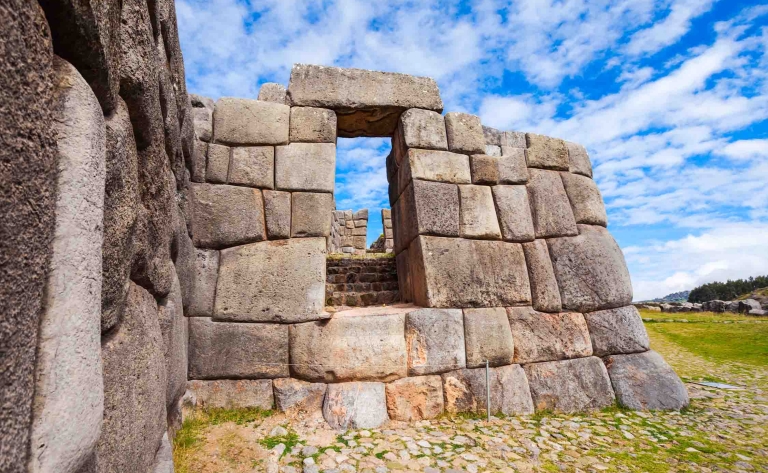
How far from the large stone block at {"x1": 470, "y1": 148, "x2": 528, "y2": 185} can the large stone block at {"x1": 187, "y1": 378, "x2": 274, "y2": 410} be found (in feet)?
10.7

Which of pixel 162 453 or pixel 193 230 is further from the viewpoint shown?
pixel 193 230

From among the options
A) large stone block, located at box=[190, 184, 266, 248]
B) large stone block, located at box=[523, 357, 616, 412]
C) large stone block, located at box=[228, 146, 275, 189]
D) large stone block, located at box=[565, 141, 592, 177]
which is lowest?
large stone block, located at box=[523, 357, 616, 412]

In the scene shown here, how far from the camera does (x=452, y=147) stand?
14.8 feet

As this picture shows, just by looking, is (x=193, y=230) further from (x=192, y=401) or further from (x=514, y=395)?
(x=514, y=395)

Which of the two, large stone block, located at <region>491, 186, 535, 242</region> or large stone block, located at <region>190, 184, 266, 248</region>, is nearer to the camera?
large stone block, located at <region>190, 184, 266, 248</region>

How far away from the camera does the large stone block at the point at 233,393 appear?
11.1ft

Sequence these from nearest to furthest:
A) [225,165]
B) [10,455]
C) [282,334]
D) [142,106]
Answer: [10,455] → [142,106] → [282,334] → [225,165]

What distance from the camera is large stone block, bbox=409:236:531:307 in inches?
155

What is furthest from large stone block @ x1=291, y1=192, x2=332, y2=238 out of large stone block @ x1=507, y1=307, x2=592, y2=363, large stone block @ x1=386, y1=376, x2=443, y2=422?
large stone block @ x1=507, y1=307, x2=592, y2=363

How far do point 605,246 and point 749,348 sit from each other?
5.54 m

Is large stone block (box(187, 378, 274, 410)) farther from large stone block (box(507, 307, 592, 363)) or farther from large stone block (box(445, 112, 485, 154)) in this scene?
large stone block (box(445, 112, 485, 154))

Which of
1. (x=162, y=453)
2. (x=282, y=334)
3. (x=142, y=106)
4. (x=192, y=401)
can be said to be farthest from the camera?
(x=282, y=334)

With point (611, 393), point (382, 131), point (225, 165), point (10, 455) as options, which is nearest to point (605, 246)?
point (611, 393)

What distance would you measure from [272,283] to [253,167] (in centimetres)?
127
